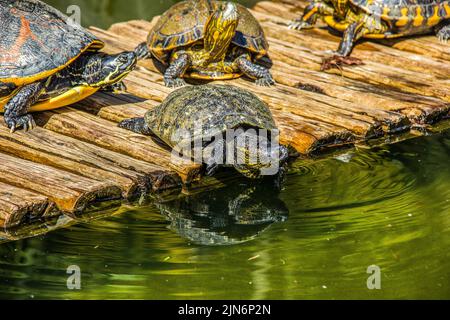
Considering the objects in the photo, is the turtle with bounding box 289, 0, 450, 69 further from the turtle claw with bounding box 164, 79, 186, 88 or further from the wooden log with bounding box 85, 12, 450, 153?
the turtle claw with bounding box 164, 79, 186, 88

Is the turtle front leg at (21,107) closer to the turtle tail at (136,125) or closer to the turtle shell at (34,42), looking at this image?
the turtle shell at (34,42)

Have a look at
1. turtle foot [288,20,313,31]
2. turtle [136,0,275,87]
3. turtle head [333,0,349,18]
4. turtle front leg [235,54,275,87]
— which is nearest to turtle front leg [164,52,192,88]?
turtle [136,0,275,87]

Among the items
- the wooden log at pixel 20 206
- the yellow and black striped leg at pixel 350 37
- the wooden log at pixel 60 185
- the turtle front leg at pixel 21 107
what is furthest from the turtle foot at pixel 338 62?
the wooden log at pixel 20 206

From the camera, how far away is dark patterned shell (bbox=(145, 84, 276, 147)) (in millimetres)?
6609

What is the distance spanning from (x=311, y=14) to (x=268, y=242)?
4.79 metres

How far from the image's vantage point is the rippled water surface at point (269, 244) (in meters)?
5.09

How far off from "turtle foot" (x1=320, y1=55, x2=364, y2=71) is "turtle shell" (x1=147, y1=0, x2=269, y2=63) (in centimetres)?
63

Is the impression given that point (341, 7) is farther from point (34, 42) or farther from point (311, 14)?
point (34, 42)

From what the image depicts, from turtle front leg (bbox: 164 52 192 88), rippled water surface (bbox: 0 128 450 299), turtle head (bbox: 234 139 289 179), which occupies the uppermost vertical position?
turtle front leg (bbox: 164 52 192 88)

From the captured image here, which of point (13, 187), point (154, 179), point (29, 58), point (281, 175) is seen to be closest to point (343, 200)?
point (281, 175)

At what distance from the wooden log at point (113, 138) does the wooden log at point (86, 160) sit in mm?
115

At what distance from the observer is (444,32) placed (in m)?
9.54

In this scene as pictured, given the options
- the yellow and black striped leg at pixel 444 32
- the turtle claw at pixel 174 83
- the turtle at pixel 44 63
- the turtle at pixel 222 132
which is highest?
the yellow and black striped leg at pixel 444 32
